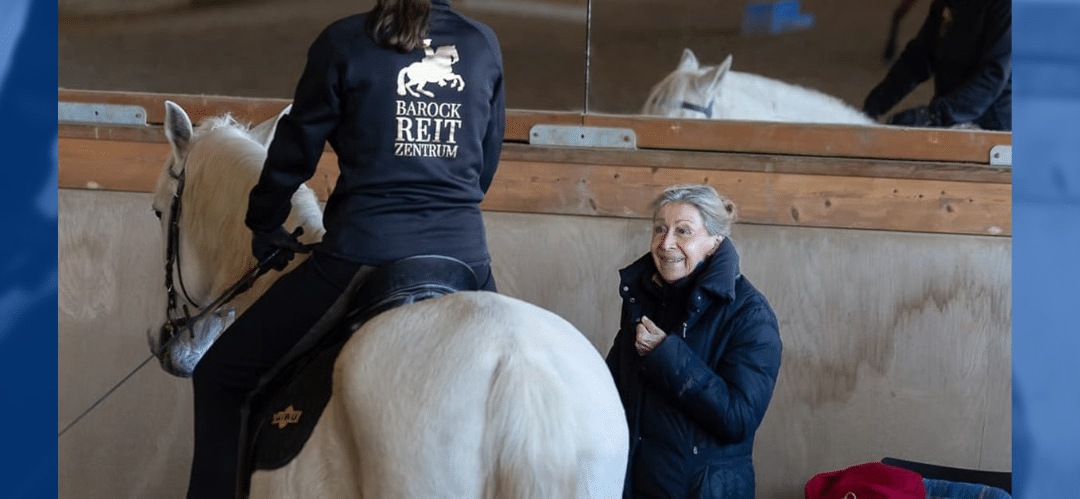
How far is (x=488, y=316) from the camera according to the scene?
176cm

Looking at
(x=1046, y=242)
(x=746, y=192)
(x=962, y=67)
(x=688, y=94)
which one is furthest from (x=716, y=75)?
(x=1046, y=242)

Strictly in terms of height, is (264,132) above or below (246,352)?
above

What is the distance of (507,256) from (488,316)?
6.58 feet

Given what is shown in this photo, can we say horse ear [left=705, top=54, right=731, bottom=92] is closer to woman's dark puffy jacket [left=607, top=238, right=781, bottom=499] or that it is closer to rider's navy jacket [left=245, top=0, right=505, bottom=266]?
woman's dark puffy jacket [left=607, top=238, right=781, bottom=499]

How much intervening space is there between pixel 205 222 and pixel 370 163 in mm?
703

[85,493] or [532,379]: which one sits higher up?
[532,379]

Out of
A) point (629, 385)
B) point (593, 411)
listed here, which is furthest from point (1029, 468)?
point (629, 385)

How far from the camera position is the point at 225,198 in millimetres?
2521

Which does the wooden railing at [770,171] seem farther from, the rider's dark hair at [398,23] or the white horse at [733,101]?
the rider's dark hair at [398,23]

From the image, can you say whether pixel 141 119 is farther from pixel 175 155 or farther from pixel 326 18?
pixel 326 18

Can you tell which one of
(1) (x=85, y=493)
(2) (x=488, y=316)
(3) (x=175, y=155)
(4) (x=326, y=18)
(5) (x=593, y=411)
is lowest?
(1) (x=85, y=493)

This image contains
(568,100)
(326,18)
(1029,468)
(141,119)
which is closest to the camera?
(1029,468)

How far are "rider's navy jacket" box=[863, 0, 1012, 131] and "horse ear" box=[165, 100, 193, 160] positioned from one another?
8.21 ft

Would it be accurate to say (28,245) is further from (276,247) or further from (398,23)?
(276,247)
